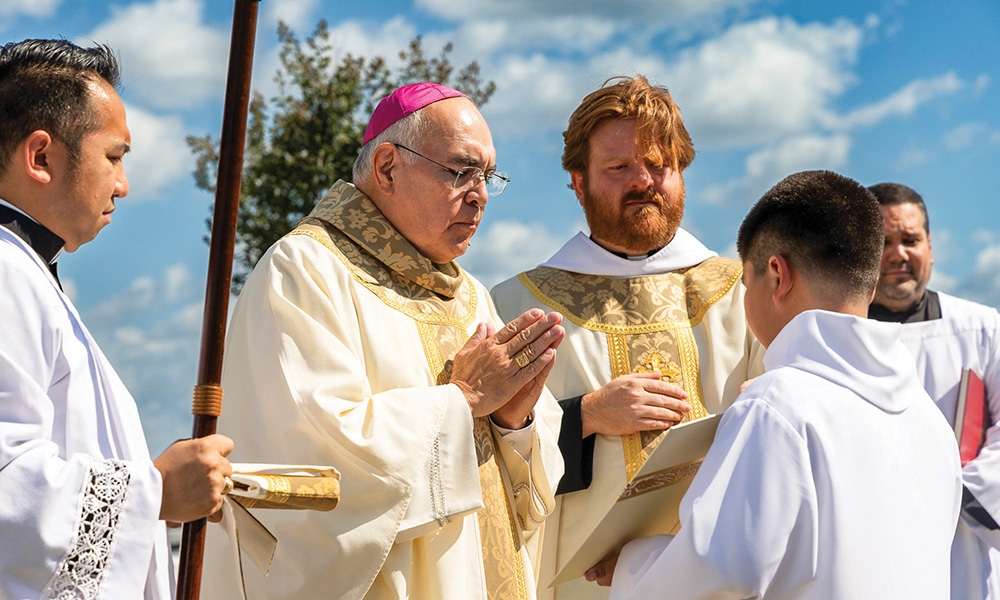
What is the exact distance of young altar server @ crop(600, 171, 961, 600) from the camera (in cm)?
264

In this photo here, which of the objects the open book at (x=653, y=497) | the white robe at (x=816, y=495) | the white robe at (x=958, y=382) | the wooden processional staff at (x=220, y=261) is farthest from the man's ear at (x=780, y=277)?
the wooden processional staff at (x=220, y=261)

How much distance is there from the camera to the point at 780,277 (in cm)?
308

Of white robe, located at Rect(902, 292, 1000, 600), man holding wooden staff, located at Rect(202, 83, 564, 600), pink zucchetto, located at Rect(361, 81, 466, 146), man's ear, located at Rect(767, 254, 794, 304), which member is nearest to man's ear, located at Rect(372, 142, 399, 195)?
man holding wooden staff, located at Rect(202, 83, 564, 600)

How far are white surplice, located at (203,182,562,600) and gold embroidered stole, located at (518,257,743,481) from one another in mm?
1049

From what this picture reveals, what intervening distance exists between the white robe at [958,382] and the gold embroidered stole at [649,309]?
0.97 metres

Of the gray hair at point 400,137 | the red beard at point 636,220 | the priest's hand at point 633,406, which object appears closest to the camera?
the gray hair at point 400,137

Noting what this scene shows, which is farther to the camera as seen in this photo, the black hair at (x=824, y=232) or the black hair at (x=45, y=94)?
the black hair at (x=824, y=232)

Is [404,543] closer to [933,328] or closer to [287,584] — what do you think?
[287,584]

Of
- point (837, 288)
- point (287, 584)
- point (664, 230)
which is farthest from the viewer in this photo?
point (664, 230)

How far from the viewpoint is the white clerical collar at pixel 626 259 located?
5191mm

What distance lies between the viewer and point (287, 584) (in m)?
3.46

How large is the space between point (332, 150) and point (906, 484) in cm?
743

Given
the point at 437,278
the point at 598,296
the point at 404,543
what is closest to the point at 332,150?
the point at 598,296

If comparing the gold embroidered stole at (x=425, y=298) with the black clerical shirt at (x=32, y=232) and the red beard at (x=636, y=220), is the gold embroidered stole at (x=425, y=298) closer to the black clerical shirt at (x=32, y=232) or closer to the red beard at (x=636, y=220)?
the red beard at (x=636, y=220)
